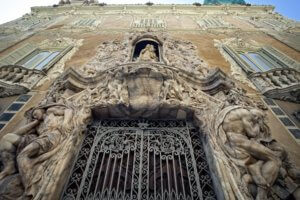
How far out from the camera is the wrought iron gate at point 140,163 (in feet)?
14.0

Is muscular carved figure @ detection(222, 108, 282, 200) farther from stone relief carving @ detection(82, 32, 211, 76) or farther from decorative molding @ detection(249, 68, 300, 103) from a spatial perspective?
stone relief carving @ detection(82, 32, 211, 76)

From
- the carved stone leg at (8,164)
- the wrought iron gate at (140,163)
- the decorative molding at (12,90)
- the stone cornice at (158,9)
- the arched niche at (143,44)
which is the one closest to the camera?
the carved stone leg at (8,164)

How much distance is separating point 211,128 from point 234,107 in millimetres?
635

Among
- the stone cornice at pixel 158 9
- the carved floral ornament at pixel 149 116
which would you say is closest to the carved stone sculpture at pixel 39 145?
the carved floral ornament at pixel 149 116

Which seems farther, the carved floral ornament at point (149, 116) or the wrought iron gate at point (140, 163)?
the wrought iron gate at point (140, 163)

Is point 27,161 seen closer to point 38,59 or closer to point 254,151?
point 254,151

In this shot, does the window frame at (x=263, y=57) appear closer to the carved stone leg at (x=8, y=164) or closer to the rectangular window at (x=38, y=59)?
the carved stone leg at (x=8, y=164)

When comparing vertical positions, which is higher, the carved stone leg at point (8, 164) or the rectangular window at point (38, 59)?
the rectangular window at point (38, 59)

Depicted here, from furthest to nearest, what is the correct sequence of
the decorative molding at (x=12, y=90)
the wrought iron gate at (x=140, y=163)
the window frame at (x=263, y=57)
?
the window frame at (x=263, y=57) → the decorative molding at (x=12, y=90) → the wrought iron gate at (x=140, y=163)

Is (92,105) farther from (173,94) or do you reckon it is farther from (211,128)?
(211,128)

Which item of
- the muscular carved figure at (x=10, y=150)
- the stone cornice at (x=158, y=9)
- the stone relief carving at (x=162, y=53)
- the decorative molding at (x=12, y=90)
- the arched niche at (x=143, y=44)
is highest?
the stone cornice at (x=158, y=9)

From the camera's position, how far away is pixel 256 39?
1049 cm

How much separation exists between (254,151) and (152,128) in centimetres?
233

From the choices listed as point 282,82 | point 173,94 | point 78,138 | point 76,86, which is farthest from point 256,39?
point 78,138
